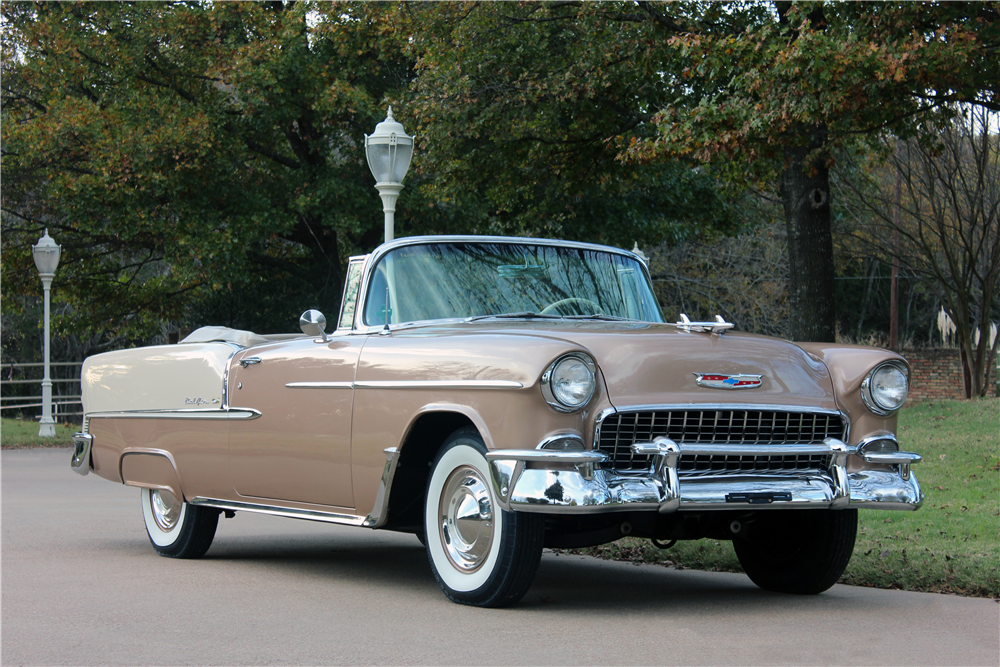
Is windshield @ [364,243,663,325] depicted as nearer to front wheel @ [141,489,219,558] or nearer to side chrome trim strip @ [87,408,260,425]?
side chrome trim strip @ [87,408,260,425]

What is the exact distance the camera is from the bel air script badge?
5383 mm

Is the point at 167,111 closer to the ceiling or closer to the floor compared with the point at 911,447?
closer to the ceiling

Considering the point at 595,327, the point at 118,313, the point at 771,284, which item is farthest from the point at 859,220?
the point at 595,327

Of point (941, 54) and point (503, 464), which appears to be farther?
point (941, 54)

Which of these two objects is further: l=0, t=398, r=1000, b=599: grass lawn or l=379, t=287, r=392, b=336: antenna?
l=0, t=398, r=1000, b=599: grass lawn

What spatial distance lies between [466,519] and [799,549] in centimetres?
189

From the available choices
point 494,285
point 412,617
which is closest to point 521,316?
point 494,285

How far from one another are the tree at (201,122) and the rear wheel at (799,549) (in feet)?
51.4

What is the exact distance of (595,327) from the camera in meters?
6.02

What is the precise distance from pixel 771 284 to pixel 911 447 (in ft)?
74.7

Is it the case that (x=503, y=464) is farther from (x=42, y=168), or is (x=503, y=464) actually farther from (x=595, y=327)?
(x=42, y=168)

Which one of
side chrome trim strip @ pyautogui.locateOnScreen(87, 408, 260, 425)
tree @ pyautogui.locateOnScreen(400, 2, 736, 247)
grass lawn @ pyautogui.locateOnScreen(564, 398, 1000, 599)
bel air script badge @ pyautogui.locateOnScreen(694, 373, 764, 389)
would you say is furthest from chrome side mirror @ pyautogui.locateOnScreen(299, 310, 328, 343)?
tree @ pyautogui.locateOnScreen(400, 2, 736, 247)

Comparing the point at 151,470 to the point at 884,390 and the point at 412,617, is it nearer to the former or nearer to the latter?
the point at 412,617

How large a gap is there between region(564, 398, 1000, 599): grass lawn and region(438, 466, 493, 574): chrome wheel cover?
2.39 meters
